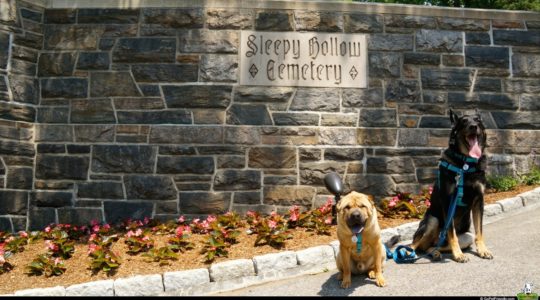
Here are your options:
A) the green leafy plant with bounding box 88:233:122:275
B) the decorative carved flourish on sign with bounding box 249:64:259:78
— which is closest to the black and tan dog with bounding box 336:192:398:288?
the green leafy plant with bounding box 88:233:122:275

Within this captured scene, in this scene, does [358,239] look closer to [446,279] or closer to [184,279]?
[446,279]

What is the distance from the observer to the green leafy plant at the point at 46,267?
15.2 feet

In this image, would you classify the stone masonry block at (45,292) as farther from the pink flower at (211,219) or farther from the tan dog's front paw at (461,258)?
the tan dog's front paw at (461,258)

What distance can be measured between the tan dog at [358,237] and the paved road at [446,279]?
111mm

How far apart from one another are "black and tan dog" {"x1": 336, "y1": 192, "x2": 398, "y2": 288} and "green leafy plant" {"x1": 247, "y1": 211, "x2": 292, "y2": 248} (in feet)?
3.80

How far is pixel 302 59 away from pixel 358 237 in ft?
12.7

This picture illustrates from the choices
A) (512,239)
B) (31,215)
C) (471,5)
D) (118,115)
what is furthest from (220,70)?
(471,5)

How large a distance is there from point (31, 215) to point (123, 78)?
8.60ft

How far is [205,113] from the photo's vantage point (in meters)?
6.67

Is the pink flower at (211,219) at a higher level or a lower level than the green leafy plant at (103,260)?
higher

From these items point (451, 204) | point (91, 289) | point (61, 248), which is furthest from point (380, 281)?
point (61, 248)

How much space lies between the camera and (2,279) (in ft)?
15.3

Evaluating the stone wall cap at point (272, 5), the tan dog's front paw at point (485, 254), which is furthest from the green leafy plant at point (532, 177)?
the tan dog's front paw at point (485, 254)

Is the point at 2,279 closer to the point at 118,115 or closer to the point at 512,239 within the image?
the point at 118,115
